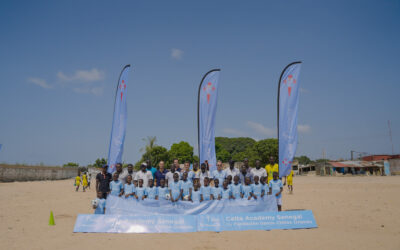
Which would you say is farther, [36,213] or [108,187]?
[36,213]

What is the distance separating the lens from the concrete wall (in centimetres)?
3254

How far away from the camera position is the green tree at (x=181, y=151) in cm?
6395

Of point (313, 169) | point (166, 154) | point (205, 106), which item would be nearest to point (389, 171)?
point (313, 169)

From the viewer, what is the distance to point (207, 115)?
12680 millimetres

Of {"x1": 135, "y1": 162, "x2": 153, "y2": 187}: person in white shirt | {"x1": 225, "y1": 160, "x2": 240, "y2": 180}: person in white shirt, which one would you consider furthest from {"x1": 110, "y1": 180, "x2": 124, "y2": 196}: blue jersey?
{"x1": 225, "y1": 160, "x2": 240, "y2": 180}: person in white shirt

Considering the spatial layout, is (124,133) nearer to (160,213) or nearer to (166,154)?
(160,213)

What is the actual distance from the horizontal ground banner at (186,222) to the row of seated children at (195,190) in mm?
1188

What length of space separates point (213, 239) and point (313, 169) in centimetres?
7534

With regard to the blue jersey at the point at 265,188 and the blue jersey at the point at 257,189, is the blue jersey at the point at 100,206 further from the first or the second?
the blue jersey at the point at 265,188

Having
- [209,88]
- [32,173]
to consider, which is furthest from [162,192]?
[32,173]

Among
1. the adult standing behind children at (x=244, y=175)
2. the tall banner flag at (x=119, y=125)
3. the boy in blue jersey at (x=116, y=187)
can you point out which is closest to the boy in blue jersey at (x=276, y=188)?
the adult standing behind children at (x=244, y=175)

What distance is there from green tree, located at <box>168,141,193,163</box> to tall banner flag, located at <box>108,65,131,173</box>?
51380 mm

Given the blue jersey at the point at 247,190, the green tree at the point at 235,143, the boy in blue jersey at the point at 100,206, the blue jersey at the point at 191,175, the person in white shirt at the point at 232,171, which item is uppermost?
the green tree at the point at 235,143

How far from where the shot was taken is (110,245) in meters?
7.14
